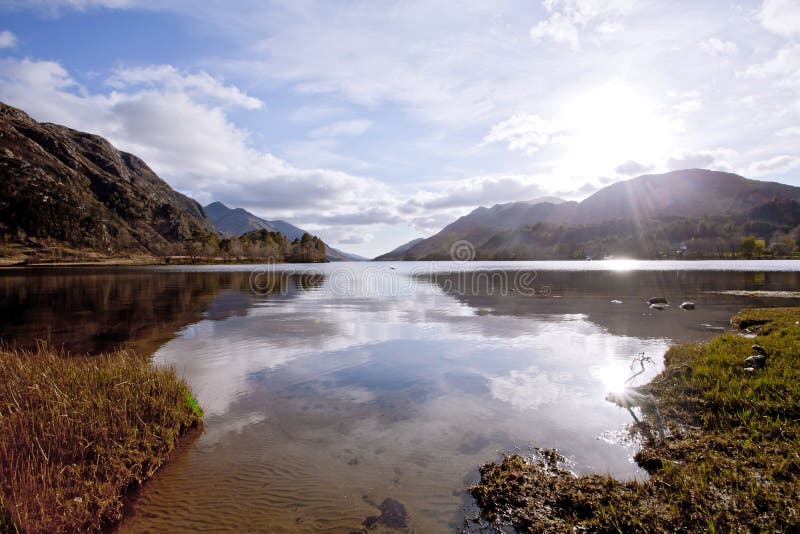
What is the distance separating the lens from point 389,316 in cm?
3838

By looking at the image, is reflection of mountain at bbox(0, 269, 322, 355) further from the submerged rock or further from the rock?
the rock

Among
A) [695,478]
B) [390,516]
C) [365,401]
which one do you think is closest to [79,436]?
[390,516]

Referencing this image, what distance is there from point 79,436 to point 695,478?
14.0 meters

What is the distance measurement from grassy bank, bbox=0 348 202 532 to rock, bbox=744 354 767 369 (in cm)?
2016

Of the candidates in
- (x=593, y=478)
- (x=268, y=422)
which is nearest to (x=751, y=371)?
(x=593, y=478)

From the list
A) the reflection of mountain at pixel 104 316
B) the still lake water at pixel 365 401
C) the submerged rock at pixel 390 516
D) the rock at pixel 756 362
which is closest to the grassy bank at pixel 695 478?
the rock at pixel 756 362

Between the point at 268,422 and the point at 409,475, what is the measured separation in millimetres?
5837

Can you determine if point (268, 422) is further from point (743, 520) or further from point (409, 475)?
point (743, 520)

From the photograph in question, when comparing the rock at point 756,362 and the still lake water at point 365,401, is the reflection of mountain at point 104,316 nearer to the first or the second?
the still lake water at point 365,401

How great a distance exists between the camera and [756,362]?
571 inches

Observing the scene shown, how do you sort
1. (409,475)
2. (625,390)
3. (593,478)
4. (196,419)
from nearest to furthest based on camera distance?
(593,478), (409,475), (196,419), (625,390)

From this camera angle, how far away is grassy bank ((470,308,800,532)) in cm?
707

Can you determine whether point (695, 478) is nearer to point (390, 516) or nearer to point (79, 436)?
point (390, 516)

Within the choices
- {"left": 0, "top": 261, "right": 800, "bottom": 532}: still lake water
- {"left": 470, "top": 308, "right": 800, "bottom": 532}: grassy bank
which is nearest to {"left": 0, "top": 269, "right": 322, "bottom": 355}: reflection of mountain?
{"left": 0, "top": 261, "right": 800, "bottom": 532}: still lake water
